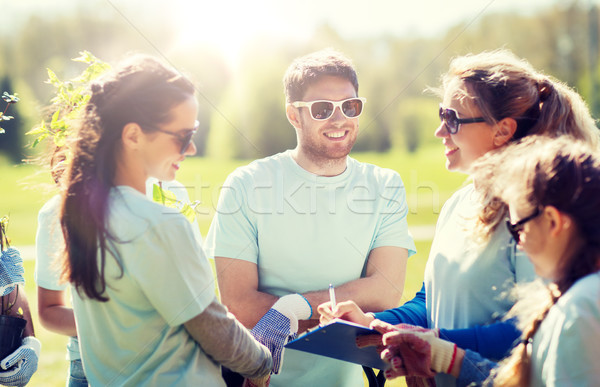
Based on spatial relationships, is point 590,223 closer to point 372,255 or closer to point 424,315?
point 424,315

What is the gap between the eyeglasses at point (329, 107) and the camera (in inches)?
131

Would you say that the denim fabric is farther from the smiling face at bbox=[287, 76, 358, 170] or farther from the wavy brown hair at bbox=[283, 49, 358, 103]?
the wavy brown hair at bbox=[283, 49, 358, 103]

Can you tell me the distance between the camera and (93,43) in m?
49.1

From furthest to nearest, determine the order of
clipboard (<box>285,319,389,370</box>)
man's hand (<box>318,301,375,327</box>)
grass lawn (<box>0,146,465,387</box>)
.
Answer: grass lawn (<box>0,146,465,387</box>) → man's hand (<box>318,301,375,327</box>) → clipboard (<box>285,319,389,370</box>)

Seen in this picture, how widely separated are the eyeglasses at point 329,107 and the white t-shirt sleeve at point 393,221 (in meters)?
0.48

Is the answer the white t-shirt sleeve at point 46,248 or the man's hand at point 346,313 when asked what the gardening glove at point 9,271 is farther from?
the man's hand at point 346,313

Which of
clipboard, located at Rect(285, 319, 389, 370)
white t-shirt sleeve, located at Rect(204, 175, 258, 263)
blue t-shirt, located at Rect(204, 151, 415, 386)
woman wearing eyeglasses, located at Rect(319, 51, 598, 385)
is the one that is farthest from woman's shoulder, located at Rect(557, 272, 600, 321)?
white t-shirt sleeve, located at Rect(204, 175, 258, 263)

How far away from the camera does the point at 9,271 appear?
265 centimetres

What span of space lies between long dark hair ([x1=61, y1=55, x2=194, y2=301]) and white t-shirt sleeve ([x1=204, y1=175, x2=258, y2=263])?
3.74 ft

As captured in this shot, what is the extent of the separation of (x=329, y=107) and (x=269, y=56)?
3904 centimetres

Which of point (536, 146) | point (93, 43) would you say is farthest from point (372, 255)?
point (93, 43)

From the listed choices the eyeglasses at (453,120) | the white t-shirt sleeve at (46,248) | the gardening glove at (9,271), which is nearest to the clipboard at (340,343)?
the eyeglasses at (453,120)

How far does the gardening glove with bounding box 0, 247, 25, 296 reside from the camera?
2.63 meters

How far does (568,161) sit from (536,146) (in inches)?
6.7
